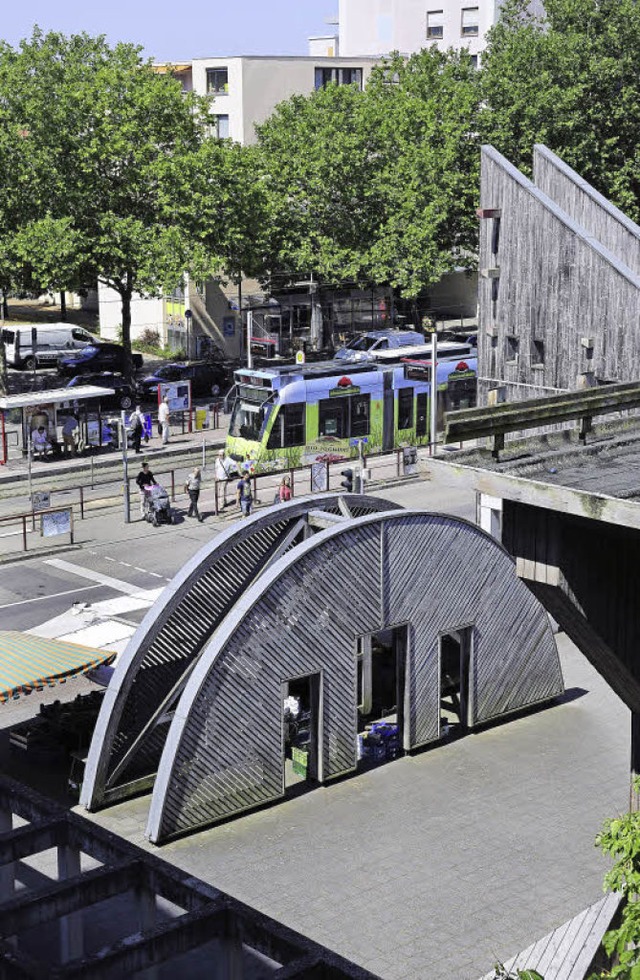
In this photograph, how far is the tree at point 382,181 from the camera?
179ft

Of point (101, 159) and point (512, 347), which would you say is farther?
point (101, 159)

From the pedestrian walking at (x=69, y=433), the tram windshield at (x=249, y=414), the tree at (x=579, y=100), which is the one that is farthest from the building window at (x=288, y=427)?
the tree at (x=579, y=100)

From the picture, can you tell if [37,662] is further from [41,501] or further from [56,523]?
[41,501]

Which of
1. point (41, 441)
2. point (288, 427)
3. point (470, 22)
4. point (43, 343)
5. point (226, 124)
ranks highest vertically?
point (470, 22)

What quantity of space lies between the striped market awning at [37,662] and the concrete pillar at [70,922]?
17.5 feet

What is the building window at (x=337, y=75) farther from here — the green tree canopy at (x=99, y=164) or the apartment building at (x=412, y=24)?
the green tree canopy at (x=99, y=164)

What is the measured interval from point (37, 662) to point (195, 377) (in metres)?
32.3

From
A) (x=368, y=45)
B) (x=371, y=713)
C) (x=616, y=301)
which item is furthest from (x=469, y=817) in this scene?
(x=368, y=45)

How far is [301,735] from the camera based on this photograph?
Answer: 20578 millimetres

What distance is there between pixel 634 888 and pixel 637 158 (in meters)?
49.8

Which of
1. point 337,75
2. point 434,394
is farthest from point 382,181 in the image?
point 337,75

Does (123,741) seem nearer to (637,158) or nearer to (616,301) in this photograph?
(616,301)

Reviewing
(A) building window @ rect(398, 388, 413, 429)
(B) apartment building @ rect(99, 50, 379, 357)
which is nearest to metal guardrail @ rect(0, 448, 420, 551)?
(A) building window @ rect(398, 388, 413, 429)

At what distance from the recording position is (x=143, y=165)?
47.4m
